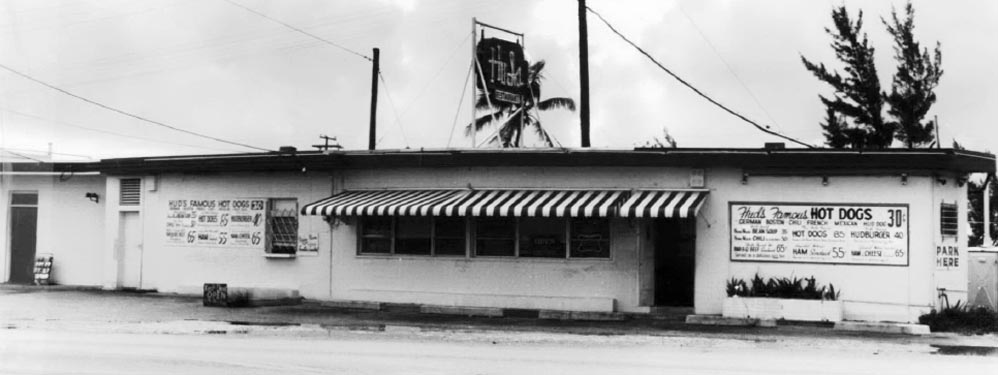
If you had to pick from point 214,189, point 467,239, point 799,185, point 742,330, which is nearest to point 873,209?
point 799,185

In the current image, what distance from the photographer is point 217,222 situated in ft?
74.7

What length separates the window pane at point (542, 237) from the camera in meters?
20.0

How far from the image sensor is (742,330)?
17.0 meters

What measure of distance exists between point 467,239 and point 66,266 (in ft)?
36.1

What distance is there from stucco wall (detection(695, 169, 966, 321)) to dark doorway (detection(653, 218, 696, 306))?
1316mm

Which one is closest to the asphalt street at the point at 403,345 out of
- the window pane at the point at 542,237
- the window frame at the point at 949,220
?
the window pane at the point at 542,237

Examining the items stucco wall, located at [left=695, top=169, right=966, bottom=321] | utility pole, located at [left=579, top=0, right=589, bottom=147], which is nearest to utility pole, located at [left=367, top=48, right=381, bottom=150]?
utility pole, located at [left=579, top=0, right=589, bottom=147]

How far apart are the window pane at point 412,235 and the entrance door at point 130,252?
6468 mm

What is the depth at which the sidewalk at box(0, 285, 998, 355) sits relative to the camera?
15974mm

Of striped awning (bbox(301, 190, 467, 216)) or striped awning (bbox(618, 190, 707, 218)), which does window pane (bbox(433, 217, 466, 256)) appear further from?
striped awning (bbox(618, 190, 707, 218))

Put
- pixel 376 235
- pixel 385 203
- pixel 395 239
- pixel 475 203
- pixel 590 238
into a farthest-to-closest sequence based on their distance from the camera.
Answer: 1. pixel 376 235
2. pixel 395 239
3. pixel 385 203
4. pixel 590 238
5. pixel 475 203

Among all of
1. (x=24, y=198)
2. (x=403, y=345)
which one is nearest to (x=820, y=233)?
(x=403, y=345)

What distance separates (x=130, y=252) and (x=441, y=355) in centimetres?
1334

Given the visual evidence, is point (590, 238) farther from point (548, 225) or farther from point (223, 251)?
point (223, 251)
